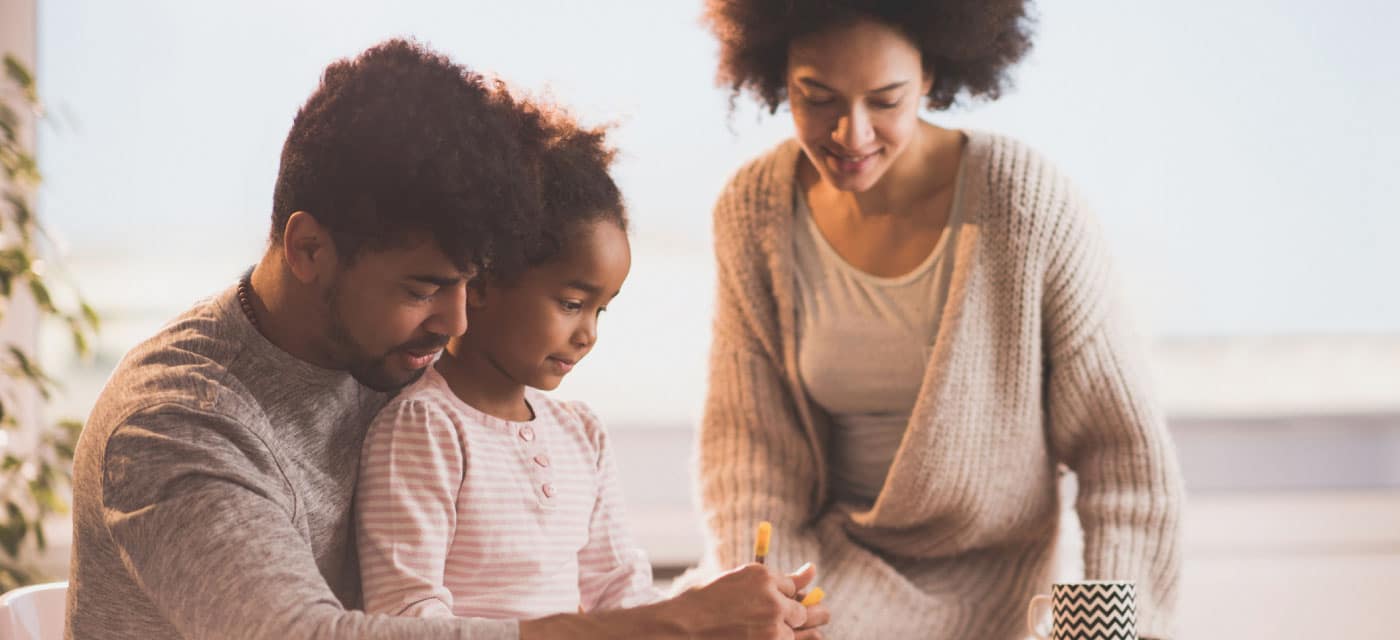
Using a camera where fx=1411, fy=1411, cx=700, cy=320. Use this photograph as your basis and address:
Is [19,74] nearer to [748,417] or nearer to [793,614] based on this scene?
[748,417]

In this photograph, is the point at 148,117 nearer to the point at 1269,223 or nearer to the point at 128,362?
the point at 128,362

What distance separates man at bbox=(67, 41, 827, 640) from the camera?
3.20 feet

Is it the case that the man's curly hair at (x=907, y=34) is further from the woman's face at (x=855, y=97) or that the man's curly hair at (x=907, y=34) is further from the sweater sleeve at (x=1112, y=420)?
the sweater sleeve at (x=1112, y=420)

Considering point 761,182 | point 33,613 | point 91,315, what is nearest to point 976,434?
point 761,182

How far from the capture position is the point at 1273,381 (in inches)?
107

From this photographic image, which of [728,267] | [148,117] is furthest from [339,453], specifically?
[148,117]

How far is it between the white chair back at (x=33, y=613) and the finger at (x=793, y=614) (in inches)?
25.8

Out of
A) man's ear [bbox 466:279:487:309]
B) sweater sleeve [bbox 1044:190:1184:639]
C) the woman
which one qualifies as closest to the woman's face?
the woman

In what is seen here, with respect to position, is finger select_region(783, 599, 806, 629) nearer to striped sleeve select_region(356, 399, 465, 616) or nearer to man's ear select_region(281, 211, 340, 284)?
striped sleeve select_region(356, 399, 465, 616)

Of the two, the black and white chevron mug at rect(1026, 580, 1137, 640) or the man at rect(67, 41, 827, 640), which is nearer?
the man at rect(67, 41, 827, 640)

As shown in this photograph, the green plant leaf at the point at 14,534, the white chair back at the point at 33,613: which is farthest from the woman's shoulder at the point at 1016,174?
the green plant leaf at the point at 14,534

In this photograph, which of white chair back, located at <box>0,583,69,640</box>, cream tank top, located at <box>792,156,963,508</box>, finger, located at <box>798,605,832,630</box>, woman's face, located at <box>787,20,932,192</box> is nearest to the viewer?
finger, located at <box>798,605,832,630</box>

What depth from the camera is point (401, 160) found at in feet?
3.38

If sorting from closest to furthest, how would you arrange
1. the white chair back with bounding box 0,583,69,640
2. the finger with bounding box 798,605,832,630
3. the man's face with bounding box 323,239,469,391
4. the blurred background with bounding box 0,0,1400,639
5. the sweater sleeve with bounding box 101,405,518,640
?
1. the sweater sleeve with bounding box 101,405,518,640
2. the man's face with bounding box 323,239,469,391
3. the finger with bounding box 798,605,832,630
4. the white chair back with bounding box 0,583,69,640
5. the blurred background with bounding box 0,0,1400,639
